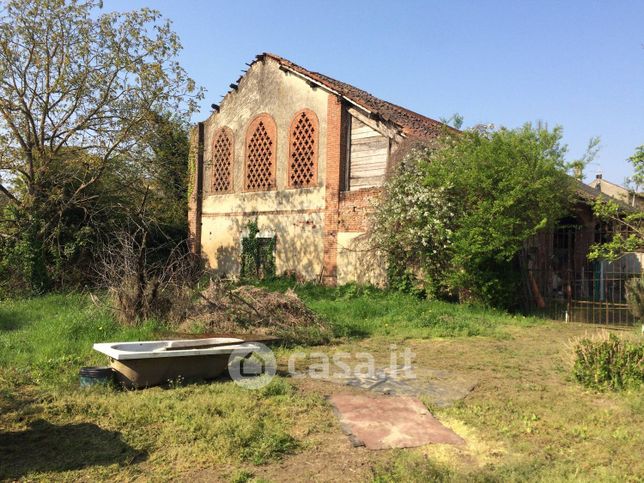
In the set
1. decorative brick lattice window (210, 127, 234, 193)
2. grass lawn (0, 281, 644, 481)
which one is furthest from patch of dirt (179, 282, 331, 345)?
decorative brick lattice window (210, 127, 234, 193)

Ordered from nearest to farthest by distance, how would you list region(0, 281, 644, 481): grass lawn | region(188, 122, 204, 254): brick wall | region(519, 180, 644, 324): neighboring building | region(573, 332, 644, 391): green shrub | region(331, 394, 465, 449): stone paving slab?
region(0, 281, 644, 481): grass lawn, region(331, 394, 465, 449): stone paving slab, region(573, 332, 644, 391): green shrub, region(519, 180, 644, 324): neighboring building, region(188, 122, 204, 254): brick wall

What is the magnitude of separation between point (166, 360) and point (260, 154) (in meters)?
13.2

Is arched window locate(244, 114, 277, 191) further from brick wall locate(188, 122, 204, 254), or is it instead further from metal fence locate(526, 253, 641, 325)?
metal fence locate(526, 253, 641, 325)

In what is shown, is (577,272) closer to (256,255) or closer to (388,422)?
(256,255)

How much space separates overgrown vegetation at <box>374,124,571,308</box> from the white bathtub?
708cm

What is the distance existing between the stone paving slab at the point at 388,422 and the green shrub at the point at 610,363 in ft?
7.85

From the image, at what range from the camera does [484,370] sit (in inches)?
288

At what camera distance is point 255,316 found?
9219 mm

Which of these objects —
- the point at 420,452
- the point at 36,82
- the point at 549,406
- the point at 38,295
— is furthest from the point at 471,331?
the point at 36,82

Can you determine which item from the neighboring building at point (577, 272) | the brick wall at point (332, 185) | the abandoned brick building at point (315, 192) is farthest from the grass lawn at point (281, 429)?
the brick wall at point (332, 185)

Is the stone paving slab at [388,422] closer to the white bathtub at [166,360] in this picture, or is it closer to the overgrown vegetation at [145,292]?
the white bathtub at [166,360]

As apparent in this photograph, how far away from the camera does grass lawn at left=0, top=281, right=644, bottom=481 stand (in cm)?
398

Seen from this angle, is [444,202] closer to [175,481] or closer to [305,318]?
[305,318]

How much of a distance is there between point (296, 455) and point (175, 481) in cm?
100
